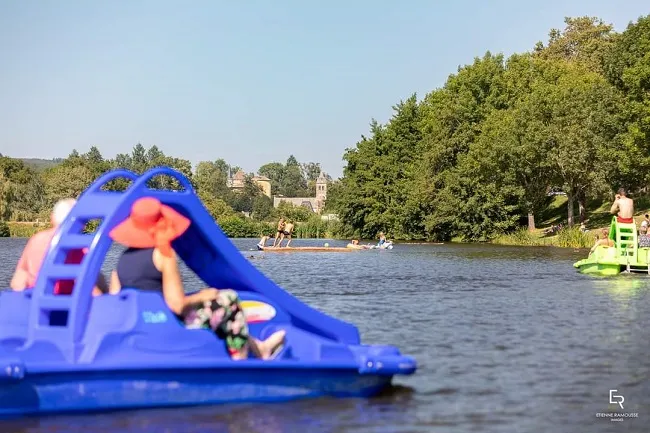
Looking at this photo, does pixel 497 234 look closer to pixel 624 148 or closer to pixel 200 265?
pixel 624 148

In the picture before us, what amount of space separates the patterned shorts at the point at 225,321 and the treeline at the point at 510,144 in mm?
48060

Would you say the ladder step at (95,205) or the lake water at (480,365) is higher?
the ladder step at (95,205)

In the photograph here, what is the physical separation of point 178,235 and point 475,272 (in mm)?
25013

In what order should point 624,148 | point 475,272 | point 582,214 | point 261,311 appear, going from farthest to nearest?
1. point 582,214
2. point 624,148
3. point 475,272
4. point 261,311

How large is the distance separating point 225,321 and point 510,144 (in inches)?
2354

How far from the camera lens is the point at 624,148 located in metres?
59.7

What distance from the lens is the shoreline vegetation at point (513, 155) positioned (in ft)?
202

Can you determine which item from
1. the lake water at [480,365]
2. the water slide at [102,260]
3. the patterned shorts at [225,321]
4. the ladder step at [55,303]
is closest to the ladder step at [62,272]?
the water slide at [102,260]

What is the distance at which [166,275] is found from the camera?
1047 centimetres

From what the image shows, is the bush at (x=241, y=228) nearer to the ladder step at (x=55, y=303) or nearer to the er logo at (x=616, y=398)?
the er logo at (x=616, y=398)

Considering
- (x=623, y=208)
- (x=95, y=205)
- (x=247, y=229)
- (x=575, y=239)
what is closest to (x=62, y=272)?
(x=95, y=205)

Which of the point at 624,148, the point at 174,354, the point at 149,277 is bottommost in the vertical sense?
the point at 174,354

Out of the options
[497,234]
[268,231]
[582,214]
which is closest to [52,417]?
[582,214]

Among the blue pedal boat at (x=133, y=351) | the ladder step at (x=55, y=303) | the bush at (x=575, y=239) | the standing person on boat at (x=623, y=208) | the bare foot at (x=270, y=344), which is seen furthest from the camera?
the bush at (x=575, y=239)
